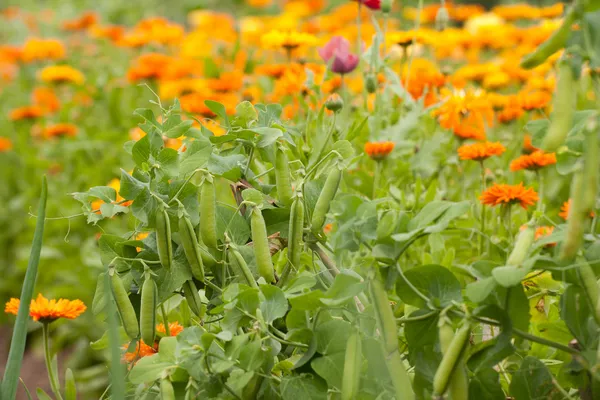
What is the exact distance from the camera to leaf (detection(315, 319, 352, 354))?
89 centimetres

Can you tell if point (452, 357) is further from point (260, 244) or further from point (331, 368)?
point (260, 244)

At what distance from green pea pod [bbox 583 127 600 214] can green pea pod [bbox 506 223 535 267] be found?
10cm

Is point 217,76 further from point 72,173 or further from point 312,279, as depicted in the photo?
point 312,279

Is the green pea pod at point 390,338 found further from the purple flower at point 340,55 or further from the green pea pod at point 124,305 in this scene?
the purple flower at point 340,55

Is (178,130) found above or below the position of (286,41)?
above

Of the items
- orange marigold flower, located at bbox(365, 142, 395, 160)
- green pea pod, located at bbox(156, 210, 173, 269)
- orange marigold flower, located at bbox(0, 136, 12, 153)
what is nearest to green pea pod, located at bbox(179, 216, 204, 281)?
green pea pod, located at bbox(156, 210, 173, 269)

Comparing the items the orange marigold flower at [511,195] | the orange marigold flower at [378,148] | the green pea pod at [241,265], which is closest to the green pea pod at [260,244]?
the green pea pod at [241,265]

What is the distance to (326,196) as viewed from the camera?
3.04ft

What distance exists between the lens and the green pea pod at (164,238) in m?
0.92

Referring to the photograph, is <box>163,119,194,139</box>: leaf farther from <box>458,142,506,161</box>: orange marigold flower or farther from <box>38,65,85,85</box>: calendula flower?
<box>38,65,85,85</box>: calendula flower

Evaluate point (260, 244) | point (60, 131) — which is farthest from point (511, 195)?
point (60, 131)

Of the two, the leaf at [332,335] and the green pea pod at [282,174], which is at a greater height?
the green pea pod at [282,174]

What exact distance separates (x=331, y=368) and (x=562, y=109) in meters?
0.36

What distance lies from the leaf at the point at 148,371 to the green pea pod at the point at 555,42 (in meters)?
0.49
